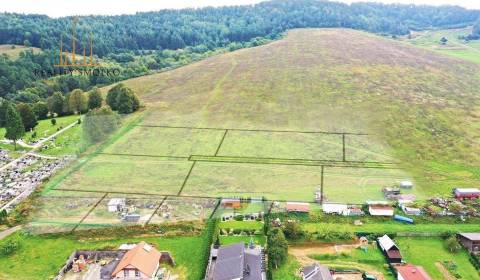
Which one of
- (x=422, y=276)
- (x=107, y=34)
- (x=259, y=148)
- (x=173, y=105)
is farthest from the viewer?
(x=107, y=34)

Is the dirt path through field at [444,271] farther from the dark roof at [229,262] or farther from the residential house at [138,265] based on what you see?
the residential house at [138,265]

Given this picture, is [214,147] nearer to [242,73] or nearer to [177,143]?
[177,143]

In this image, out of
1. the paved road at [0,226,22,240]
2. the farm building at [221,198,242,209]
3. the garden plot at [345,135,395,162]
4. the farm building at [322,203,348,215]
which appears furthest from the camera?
the garden plot at [345,135,395,162]

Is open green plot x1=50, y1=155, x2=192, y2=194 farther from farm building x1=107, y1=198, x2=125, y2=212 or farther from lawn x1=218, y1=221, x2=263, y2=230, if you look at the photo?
lawn x1=218, y1=221, x2=263, y2=230

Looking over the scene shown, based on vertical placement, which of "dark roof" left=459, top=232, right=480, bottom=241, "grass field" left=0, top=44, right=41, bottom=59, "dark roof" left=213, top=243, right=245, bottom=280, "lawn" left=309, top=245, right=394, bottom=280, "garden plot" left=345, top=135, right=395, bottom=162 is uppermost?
"grass field" left=0, top=44, right=41, bottom=59

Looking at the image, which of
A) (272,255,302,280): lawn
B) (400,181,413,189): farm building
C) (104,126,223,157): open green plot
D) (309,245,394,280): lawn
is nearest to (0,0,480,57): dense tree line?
(104,126,223,157): open green plot

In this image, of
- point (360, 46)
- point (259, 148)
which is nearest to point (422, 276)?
point (259, 148)
